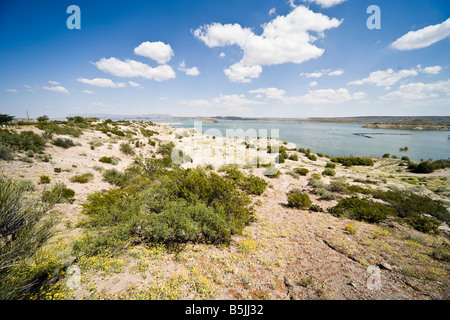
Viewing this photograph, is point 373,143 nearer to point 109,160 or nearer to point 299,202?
point 299,202

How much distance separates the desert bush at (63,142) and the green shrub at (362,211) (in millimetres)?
23171

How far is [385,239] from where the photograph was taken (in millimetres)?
5863

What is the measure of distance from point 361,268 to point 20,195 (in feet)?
27.5

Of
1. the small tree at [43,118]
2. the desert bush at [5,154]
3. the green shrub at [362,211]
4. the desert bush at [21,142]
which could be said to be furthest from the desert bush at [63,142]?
the green shrub at [362,211]

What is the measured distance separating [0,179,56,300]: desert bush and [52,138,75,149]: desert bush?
1693 cm

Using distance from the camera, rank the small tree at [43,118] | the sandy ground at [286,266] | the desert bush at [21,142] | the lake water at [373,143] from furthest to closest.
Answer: the lake water at [373,143] → the small tree at [43,118] → the desert bush at [21,142] → the sandy ground at [286,266]

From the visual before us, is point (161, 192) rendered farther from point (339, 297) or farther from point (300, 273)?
point (339, 297)

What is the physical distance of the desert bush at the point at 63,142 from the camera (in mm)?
15555

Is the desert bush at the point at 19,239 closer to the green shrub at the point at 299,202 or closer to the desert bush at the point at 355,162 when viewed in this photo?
the green shrub at the point at 299,202

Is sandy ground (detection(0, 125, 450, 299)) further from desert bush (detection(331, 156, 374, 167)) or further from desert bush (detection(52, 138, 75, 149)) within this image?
desert bush (detection(331, 156, 374, 167))

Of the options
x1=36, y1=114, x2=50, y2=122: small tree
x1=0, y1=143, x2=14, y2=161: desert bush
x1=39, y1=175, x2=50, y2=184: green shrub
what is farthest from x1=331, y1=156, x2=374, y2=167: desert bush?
x1=36, y1=114, x2=50, y2=122: small tree

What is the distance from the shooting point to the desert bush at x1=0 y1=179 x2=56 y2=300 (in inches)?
110

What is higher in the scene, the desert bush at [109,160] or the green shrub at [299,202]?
the desert bush at [109,160]

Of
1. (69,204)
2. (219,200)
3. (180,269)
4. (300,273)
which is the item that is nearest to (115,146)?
(69,204)
